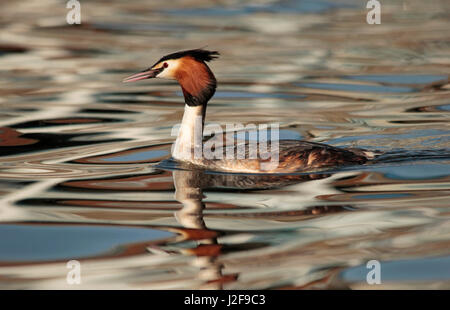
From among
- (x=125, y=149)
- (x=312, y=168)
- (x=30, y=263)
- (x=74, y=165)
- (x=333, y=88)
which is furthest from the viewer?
(x=333, y=88)

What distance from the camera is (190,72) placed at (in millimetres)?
8961

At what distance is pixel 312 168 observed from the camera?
8.88m

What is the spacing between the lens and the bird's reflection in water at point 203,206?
609 centimetres

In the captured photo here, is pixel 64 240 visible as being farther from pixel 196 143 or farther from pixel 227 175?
pixel 196 143

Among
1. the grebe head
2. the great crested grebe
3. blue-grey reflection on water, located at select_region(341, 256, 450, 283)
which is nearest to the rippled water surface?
blue-grey reflection on water, located at select_region(341, 256, 450, 283)

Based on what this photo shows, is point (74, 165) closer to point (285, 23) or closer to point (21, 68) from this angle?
point (21, 68)

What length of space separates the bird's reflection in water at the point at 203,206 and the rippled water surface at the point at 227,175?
0.07 feet

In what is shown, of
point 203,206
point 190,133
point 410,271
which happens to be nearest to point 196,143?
point 190,133

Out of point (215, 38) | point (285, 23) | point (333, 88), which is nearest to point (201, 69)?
point (333, 88)

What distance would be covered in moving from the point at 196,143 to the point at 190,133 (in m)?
0.12

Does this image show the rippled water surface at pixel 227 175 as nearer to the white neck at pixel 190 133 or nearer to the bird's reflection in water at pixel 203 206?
the bird's reflection in water at pixel 203 206

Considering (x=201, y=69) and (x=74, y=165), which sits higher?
(x=201, y=69)

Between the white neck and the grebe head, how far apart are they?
100 mm
